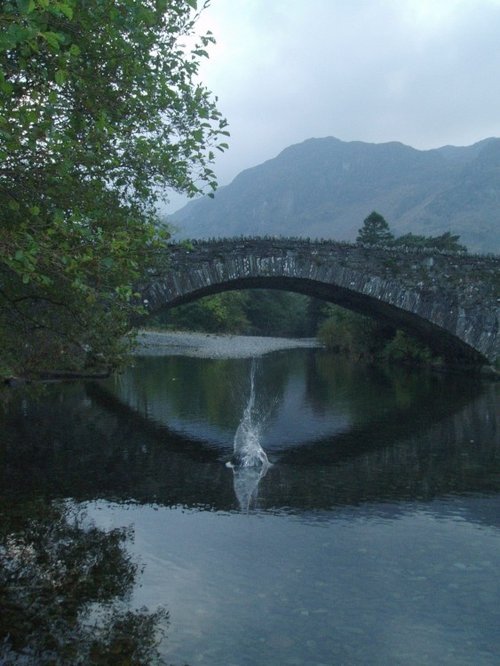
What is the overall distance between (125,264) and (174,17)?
5032mm

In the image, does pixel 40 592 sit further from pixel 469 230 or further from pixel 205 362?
pixel 469 230

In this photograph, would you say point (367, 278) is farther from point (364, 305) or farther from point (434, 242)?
point (434, 242)

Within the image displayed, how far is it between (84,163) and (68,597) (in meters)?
4.93

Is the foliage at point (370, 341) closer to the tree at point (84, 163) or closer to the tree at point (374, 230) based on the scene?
the tree at point (374, 230)

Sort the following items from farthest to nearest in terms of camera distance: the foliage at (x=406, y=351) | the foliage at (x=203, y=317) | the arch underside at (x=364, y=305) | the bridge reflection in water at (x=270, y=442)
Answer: the foliage at (x=203, y=317)
the foliage at (x=406, y=351)
the arch underside at (x=364, y=305)
the bridge reflection in water at (x=270, y=442)

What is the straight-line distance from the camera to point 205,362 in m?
39.4

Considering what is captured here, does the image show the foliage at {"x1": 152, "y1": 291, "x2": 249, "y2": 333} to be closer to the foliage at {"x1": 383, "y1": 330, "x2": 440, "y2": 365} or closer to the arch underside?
the foliage at {"x1": 383, "y1": 330, "x2": 440, "y2": 365}

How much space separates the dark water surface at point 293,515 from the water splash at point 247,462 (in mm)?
83

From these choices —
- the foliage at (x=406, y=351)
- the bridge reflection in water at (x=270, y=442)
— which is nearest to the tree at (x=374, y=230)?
the foliage at (x=406, y=351)

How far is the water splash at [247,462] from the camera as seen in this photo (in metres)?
12.5

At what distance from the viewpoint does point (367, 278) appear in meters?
30.0

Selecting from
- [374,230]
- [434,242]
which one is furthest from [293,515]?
[374,230]

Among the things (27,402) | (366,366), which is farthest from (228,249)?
(366,366)

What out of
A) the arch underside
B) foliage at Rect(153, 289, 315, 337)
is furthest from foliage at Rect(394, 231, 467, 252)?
foliage at Rect(153, 289, 315, 337)
